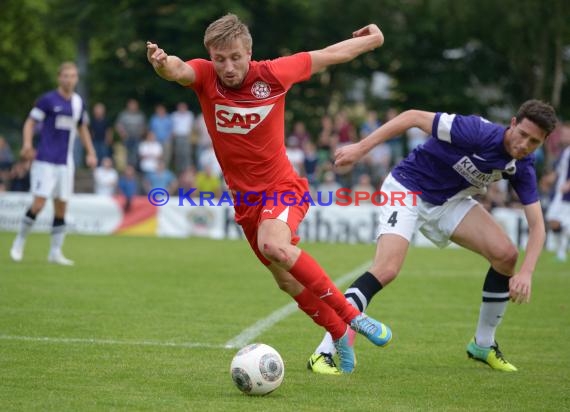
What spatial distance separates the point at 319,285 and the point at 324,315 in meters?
0.31

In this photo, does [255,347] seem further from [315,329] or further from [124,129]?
[124,129]

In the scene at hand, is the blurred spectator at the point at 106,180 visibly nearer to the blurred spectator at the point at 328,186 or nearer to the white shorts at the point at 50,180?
the blurred spectator at the point at 328,186

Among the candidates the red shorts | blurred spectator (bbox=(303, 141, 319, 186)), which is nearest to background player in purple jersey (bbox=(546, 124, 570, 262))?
blurred spectator (bbox=(303, 141, 319, 186))

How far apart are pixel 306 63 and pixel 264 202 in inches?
39.8

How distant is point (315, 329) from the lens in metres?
9.16

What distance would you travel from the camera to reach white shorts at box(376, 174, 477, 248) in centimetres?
754

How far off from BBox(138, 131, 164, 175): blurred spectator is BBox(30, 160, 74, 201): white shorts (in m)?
9.55

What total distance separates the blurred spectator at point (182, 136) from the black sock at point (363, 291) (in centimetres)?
1759

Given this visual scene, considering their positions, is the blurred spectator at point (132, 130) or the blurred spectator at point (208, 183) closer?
the blurred spectator at point (208, 183)

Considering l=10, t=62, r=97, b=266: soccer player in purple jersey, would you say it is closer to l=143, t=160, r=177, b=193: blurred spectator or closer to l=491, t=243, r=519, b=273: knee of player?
l=491, t=243, r=519, b=273: knee of player

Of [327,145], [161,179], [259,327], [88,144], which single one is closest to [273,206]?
[259,327]

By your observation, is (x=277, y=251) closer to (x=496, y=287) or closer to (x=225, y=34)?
(x=225, y=34)

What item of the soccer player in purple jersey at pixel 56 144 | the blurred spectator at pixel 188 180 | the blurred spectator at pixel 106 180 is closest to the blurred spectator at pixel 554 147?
the blurred spectator at pixel 188 180

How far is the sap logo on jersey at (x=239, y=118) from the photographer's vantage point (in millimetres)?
6863
